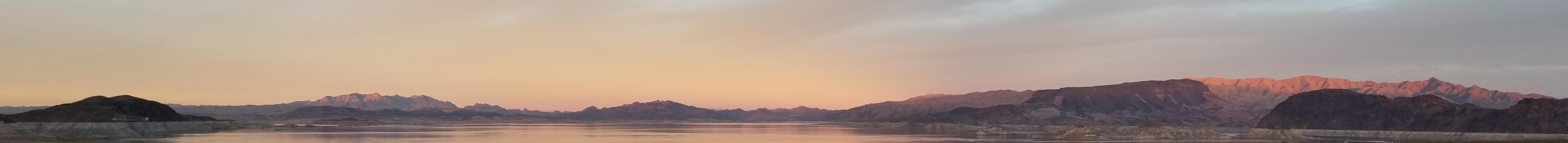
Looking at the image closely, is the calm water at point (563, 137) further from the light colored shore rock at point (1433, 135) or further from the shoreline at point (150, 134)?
the light colored shore rock at point (1433, 135)

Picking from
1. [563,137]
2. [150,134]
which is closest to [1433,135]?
[563,137]

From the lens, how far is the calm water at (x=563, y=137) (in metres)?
111

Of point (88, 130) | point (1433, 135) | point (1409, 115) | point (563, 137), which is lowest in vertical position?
point (1433, 135)

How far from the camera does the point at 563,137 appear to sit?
134m

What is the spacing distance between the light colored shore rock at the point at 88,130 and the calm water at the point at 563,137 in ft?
17.0

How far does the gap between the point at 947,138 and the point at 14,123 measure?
9978 centimetres

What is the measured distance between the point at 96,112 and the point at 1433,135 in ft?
523

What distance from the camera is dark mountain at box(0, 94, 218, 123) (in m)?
124

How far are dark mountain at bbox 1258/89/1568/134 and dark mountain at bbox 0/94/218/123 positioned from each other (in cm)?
16231

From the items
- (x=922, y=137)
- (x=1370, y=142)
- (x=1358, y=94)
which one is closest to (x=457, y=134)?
(x=922, y=137)

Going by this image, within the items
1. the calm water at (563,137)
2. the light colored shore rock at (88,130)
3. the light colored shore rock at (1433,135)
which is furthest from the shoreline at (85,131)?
the light colored shore rock at (1433,135)

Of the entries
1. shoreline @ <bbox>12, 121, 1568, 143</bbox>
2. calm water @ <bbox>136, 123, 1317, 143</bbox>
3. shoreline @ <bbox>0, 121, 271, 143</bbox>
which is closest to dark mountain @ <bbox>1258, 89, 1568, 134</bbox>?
shoreline @ <bbox>12, 121, 1568, 143</bbox>

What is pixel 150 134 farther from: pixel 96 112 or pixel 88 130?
pixel 96 112

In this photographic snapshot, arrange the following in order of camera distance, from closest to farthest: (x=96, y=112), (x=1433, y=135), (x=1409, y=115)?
1. (x=96, y=112)
2. (x=1433, y=135)
3. (x=1409, y=115)
